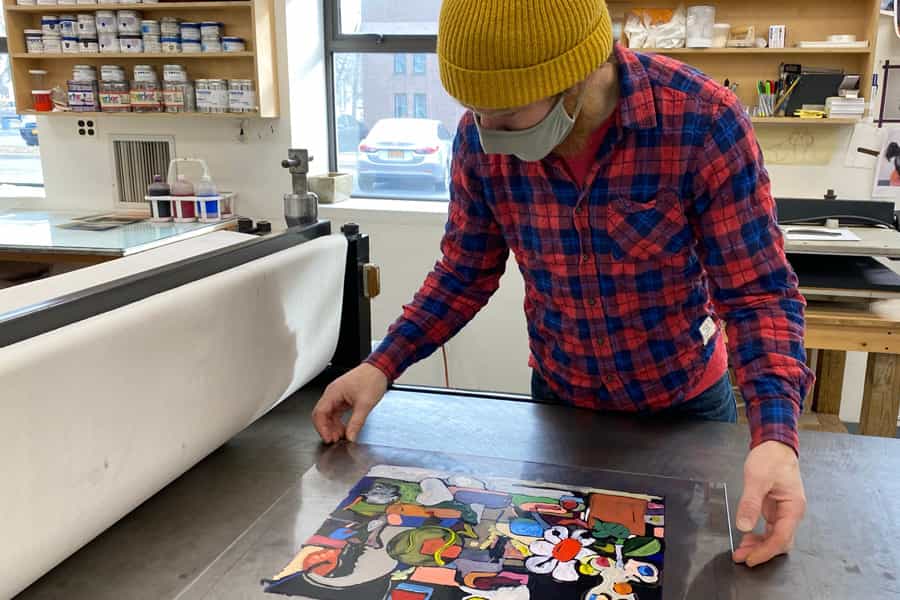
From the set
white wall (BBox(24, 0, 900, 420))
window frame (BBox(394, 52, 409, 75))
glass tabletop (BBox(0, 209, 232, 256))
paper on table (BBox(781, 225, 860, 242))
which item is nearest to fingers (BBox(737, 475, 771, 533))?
paper on table (BBox(781, 225, 860, 242))

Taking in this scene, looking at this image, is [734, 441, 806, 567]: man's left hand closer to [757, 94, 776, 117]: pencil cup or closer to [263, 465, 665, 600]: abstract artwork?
[263, 465, 665, 600]: abstract artwork

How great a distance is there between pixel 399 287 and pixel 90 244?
1.16 m

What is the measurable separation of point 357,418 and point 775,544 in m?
0.51

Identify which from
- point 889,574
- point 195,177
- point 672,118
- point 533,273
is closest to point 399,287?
point 195,177

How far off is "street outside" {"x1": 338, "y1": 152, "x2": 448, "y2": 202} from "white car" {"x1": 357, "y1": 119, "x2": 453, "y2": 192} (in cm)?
2

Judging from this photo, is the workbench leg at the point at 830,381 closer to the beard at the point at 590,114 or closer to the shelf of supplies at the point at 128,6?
the beard at the point at 590,114

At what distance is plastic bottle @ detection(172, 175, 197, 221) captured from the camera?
10.1ft

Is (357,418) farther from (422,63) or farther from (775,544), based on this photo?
(422,63)

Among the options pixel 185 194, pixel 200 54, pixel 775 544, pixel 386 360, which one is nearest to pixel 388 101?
pixel 200 54

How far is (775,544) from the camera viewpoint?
2.45 feet

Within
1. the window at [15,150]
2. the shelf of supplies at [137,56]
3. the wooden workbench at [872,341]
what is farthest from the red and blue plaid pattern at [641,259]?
the window at [15,150]

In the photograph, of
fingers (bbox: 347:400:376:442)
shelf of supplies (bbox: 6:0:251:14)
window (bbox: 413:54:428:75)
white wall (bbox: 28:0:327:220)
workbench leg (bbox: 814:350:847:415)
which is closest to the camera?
fingers (bbox: 347:400:376:442)

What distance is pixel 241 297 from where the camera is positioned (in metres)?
0.93

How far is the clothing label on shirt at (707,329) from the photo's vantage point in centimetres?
113
